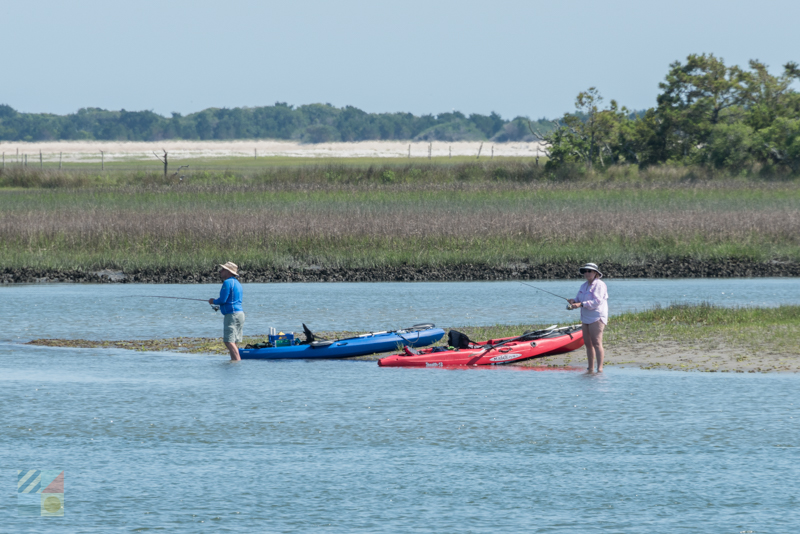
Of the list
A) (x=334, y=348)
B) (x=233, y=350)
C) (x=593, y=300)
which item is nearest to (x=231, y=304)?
(x=233, y=350)

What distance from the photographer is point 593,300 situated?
16.7 metres

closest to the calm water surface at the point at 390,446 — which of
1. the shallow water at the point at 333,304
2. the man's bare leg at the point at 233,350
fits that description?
the man's bare leg at the point at 233,350

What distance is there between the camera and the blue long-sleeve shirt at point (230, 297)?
18672mm

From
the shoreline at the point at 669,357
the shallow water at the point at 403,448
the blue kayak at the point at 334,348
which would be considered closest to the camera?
the shallow water at the point at 403,448

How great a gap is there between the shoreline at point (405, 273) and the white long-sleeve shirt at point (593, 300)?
1770 cm

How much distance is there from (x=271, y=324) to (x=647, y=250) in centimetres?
1670

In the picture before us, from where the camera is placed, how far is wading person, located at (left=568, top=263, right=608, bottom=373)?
54.7 feet

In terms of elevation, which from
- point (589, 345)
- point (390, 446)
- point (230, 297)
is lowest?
point (390, 446)

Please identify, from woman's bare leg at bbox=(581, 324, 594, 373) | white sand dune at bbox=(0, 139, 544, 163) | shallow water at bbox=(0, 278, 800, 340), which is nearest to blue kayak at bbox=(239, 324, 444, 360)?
shallow water at bbox=(0, 278, 800, 340)

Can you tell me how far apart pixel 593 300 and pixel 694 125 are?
51.9 m

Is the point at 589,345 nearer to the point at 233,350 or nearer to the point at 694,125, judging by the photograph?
the point at 233,350

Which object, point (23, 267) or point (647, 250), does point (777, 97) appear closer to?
point (647, 250)

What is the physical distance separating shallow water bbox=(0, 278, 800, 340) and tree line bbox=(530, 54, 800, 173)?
30596 mm

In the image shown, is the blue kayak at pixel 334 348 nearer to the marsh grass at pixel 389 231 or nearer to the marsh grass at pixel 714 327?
the marsh grass at pixel 714 327
